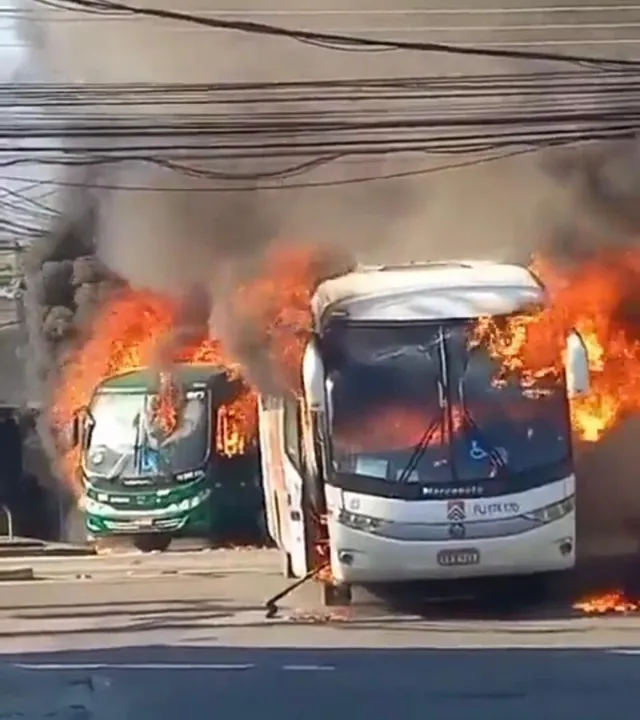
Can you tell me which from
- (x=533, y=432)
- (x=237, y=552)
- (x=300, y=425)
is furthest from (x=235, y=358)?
(x=533, y=432)

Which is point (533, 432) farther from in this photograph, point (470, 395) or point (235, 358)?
point (235, 358)

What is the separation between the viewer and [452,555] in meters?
2.04

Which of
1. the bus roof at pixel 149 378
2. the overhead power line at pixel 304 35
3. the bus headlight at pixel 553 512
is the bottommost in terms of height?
the bus headlight at pixel 553 512

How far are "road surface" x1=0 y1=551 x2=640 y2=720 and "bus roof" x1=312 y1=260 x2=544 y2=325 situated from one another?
0.37 meters

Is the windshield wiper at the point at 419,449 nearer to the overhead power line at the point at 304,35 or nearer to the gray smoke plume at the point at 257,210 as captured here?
the gray smoke plume at the point at 257,210

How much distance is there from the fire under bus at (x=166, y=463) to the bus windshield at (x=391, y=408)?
136mm

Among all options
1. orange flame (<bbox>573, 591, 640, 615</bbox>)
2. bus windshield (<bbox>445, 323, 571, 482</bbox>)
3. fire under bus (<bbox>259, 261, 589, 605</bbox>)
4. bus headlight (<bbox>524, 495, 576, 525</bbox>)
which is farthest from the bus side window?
orange flame (<bbox>573, 591, 640, 615</bbox>)

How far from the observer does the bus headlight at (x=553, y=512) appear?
6.69ft

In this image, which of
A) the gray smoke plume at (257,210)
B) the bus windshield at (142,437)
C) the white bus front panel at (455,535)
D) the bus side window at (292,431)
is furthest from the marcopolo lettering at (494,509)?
the bus windshield at (142,437)

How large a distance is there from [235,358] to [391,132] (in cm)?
37

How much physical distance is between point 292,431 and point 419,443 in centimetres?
17

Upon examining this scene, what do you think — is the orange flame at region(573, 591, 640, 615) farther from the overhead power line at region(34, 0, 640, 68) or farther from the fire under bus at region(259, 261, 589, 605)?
the overhead power line at region(34, 0, 640, 68)

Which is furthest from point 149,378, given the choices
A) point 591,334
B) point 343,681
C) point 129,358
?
point 591,334

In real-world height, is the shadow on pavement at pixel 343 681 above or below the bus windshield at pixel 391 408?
below
